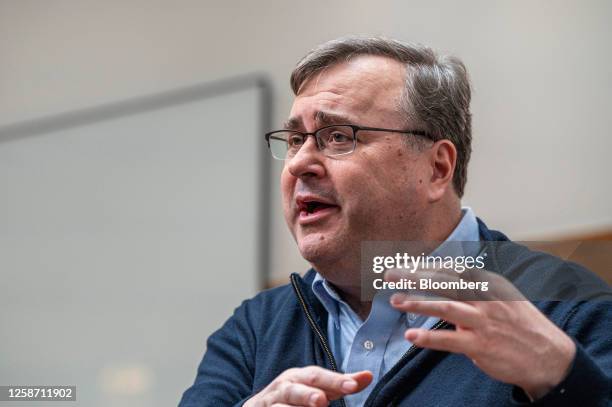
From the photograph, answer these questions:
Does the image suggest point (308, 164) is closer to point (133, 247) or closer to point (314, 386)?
point (314, 386)

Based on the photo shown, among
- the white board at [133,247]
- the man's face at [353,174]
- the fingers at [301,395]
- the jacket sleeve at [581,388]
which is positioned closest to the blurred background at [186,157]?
the white board at [133,247]

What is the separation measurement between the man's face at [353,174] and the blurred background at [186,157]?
1.06 metres

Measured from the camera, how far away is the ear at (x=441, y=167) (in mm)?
1440

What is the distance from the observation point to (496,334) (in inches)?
35.6

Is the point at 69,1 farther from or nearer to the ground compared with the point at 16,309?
farther from the ground

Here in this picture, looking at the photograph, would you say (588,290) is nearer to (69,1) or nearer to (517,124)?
(517,124)

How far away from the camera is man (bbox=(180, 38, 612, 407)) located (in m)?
1.21

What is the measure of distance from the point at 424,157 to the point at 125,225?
1.95 metres

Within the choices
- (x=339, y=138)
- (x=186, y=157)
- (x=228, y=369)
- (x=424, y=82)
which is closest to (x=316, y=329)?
(x=228, y=369)

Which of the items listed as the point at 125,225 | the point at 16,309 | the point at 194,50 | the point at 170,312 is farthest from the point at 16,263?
the point at 194,50

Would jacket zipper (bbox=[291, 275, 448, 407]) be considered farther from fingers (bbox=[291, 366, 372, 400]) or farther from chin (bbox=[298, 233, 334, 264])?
fingers (bbox=[291, 366, 372, 400])

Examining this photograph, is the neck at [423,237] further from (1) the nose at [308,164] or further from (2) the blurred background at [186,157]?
(2) the blurred background at [186,157]

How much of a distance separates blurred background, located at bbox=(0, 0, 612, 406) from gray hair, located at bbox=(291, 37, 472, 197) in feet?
3.07

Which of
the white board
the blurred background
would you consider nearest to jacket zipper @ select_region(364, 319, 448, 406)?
the blurred background
